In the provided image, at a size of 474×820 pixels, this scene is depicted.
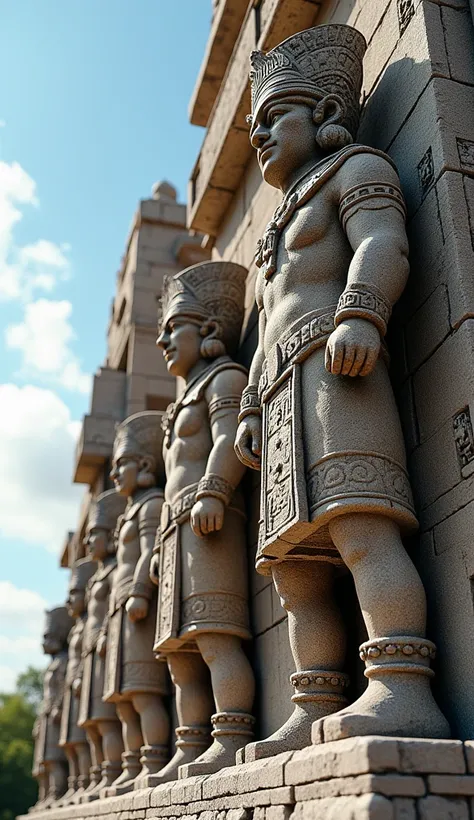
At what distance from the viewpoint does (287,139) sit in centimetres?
475

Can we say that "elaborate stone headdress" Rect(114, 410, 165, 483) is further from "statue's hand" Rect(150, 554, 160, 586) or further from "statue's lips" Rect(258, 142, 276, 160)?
"statue's lips" Rect(258, 142, 276, 160)

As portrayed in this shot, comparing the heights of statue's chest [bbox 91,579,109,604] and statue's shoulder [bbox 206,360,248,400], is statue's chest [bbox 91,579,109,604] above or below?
above

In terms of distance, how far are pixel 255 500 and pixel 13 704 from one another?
28.5m

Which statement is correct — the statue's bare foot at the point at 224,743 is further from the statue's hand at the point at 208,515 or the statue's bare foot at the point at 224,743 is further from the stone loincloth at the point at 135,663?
the stone loincloth at the point at 135,663

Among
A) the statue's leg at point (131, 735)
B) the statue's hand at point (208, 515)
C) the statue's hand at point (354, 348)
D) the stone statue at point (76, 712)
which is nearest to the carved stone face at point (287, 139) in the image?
the statue's hand at point (354, 348)

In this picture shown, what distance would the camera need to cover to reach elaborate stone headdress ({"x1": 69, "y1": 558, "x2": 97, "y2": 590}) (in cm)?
1183

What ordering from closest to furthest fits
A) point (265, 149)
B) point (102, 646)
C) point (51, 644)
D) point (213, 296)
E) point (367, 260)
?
point (367, 260) < point (265, 149) < point (213, 296) < point (102, 646) < point (51, 644)

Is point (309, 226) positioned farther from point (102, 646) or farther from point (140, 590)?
point (102, 646)

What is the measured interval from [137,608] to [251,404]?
3107mm

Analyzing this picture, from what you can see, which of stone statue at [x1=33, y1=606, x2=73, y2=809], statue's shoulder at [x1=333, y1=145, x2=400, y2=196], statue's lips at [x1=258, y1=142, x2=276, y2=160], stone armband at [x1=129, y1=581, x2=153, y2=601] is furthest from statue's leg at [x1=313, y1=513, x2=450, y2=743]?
stone statue at [x1=33, y1=606, x2=73, y2=809]

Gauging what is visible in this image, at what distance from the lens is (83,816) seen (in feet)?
24.1

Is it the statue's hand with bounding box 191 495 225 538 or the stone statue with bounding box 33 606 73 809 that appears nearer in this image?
the statue's hand with bounding box 191 495 225 538

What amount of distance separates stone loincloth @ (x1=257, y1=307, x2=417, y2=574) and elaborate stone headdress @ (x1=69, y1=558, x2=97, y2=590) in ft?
26.8

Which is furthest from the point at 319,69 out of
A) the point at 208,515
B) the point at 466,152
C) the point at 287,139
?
the point at 208,515
